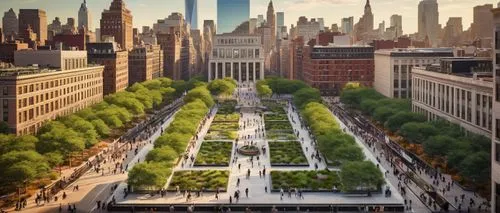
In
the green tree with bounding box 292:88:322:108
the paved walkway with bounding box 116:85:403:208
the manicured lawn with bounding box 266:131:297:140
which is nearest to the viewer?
→ the paved walkway with bounding box 116:85:403:208

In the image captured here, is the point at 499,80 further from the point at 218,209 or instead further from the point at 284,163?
the point at 284,163

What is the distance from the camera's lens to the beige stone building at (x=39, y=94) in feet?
326

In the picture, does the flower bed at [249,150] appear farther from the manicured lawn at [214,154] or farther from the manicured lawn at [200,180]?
the manicured lawn at [200,180]

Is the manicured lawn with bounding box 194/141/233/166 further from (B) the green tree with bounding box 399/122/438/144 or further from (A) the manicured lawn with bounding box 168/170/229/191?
(B) the green tree with bounding box 399/122/438/144

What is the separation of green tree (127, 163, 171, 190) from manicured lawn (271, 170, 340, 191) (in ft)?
44.3

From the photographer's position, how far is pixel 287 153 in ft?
310

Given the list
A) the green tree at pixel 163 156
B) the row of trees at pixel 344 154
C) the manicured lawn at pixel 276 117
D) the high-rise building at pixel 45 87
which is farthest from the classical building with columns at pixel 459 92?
the high-rise building at pixel 45 87

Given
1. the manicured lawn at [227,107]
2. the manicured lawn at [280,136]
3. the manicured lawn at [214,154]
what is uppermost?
the manicured lawn at [227,107]

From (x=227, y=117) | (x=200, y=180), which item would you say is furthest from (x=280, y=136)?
(x=200, y=180)

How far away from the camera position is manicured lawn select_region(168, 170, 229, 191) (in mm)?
71688

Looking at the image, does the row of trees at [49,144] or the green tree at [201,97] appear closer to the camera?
the row of trees at [49,144]

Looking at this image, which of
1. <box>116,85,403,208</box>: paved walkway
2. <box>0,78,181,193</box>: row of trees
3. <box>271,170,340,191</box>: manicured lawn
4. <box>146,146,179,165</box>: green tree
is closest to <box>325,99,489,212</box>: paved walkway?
<box>116,85,403,208</box>: paved walkway

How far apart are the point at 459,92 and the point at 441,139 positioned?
24.4 meters

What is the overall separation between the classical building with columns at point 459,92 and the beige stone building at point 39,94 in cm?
7556
